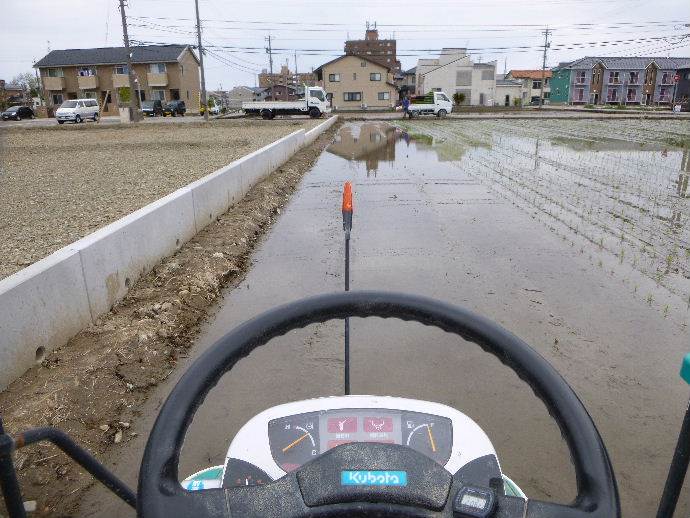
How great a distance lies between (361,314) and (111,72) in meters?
72.0

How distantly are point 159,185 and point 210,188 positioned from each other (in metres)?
3.05

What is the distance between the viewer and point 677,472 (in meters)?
1.76

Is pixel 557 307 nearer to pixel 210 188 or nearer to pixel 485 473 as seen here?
pixel 485 473

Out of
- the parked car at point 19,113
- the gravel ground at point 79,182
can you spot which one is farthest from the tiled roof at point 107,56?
the gravel ground at point 79,182

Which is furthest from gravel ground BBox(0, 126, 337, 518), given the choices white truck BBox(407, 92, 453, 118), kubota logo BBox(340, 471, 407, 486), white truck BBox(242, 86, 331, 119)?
white truck BBox(407, 92, 453, 118)

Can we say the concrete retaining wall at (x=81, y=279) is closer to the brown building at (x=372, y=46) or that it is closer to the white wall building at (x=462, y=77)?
the white wall building at (x=462, y=77)

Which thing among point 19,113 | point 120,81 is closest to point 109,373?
point 19,113

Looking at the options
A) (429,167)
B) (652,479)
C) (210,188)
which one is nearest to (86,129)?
(429,167)

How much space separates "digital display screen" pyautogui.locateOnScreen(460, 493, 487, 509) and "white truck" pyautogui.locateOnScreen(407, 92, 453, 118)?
148 feet

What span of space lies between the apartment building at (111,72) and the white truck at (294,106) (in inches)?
1008

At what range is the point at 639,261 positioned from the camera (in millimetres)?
6633

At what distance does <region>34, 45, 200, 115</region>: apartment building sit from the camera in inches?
2446

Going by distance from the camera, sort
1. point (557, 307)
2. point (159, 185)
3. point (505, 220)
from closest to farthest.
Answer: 1. point (557, 307)
2. point (505, 220)
3. point (159, 185)

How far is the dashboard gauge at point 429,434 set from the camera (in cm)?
125
